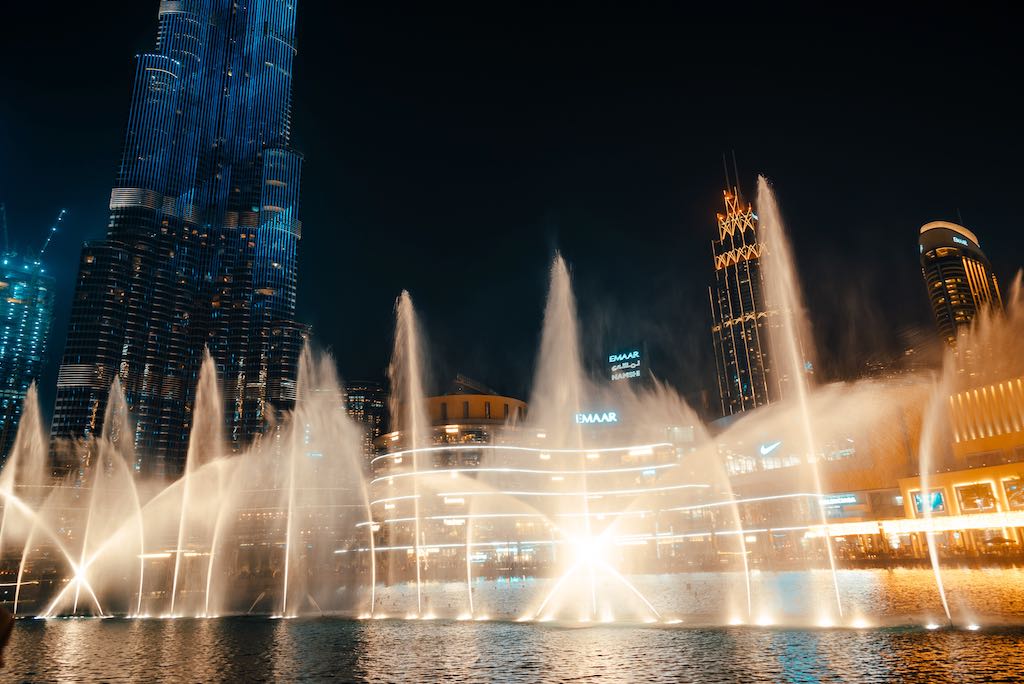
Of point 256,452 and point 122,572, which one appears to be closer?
point 122,572

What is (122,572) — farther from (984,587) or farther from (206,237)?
(206,237)

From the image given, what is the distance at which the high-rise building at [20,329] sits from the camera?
505 ft

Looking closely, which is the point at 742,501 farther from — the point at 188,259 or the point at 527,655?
the point at 188,259

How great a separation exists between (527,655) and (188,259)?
175091 mm

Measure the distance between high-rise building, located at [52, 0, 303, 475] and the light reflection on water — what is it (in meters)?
133

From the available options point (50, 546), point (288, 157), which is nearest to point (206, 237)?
point (288, 157)

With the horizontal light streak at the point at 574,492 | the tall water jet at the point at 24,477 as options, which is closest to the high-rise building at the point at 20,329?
the tall water jet at the point at 24,477

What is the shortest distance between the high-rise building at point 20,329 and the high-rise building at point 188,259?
27596 mm

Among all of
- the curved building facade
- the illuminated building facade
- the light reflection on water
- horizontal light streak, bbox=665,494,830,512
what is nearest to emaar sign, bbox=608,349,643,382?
the illuminated building facade

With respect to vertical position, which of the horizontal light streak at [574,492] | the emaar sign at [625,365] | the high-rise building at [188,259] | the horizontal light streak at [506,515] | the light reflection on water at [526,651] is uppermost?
the high-rise building at [188,259]

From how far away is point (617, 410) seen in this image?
126m

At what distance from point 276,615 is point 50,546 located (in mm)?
74412

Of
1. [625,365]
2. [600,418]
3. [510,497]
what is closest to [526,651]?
[510,497]

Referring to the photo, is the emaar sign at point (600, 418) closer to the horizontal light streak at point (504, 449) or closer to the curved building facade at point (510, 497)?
the curved building facade at point (510, 497)
